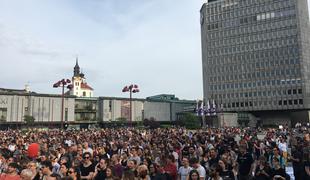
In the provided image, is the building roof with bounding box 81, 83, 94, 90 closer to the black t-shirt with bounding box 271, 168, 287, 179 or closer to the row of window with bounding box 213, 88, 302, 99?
the row of window with bounding box 213, 88, 302, 99

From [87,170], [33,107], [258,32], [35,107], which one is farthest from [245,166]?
[258,32]

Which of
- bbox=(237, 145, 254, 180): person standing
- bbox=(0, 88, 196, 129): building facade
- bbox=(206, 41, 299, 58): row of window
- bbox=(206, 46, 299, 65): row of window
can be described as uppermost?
bbox=(206, 41, 299, 58): row of window

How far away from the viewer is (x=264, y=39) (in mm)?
95938

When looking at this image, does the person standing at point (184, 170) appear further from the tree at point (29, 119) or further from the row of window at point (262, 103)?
the row of window at point (262, 103)

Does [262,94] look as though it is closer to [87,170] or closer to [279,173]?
[279,173]

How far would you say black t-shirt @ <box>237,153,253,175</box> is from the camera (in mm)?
10367

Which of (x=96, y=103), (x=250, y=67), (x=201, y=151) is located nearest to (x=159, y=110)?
(x=96, y=103)

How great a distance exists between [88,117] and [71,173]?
294 ft

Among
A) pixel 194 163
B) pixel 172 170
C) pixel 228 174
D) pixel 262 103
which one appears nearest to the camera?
pixel 194 163

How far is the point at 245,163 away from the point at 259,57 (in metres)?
91.8

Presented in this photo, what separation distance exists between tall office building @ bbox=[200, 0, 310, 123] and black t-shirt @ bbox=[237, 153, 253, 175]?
85.0 meters

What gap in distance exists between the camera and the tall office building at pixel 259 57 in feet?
296

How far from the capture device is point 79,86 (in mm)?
136000

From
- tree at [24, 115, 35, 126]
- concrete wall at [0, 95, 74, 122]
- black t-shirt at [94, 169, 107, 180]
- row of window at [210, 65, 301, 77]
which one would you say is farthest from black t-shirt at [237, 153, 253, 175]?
row of window at [210, 65, 301, 77]
